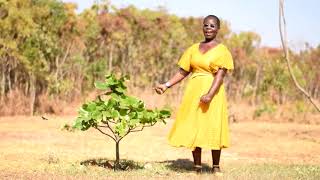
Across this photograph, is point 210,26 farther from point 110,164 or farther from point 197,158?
point 110,164

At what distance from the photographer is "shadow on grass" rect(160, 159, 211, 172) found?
663cm

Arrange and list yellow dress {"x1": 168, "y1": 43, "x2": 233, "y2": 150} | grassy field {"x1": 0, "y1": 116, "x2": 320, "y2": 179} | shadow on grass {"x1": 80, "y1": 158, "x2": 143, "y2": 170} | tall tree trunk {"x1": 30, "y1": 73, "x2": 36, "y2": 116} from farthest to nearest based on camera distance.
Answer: tall tree trunk {"x1": 30, "y1": 73, "x2": 36, "y2": 116} → shadow on grass {"x1": 80, "y1": 158, "x2": 143, "y2": 170} → grassy field {"x1": 0, "y1": 116, "x2": 320, "y2": 179} → yellow dress {"x1": 168, "y1": 43, "x2": 233, "y2": 150}

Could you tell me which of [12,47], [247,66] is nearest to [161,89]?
[12,47]

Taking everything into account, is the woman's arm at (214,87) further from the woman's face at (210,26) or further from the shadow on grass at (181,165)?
the shadow on grass at (181,165)

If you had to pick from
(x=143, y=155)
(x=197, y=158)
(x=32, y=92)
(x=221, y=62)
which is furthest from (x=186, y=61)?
(x=32, y=92)

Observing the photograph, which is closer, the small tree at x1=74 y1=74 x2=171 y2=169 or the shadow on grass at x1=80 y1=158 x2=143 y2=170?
the small tree at x1=74 y1=74 x2=171 y2=169

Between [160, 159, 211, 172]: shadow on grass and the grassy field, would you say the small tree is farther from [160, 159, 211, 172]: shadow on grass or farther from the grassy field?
[160, 159, 211, 172]: shadow on grass

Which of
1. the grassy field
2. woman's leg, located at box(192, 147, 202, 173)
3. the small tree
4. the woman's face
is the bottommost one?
the grassy field

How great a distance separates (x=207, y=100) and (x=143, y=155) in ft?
Result: 8.76

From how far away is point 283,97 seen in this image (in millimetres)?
21766

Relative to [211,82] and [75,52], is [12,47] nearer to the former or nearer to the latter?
[75,52]

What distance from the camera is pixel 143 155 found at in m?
8.17

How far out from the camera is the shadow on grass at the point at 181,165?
6628mm


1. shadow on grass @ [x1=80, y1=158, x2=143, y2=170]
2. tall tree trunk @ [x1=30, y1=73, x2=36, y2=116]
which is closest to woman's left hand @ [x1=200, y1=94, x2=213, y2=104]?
shadow on grass @ [x1=80, y1=158, x2=143, y2=170]
